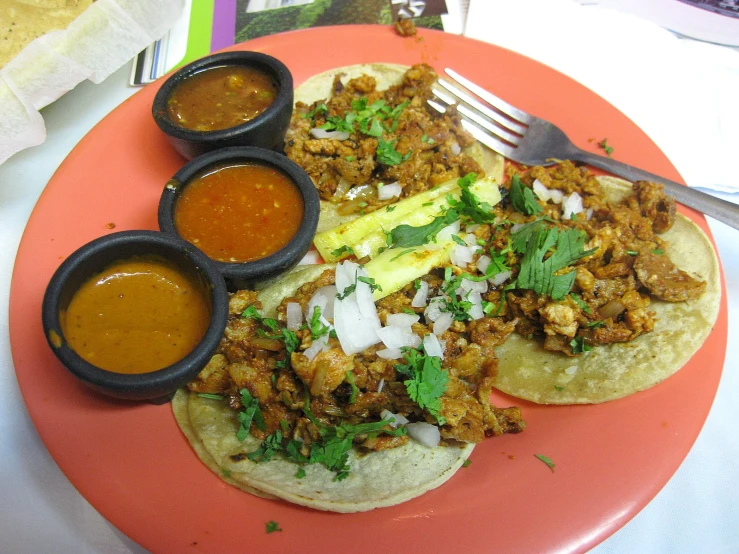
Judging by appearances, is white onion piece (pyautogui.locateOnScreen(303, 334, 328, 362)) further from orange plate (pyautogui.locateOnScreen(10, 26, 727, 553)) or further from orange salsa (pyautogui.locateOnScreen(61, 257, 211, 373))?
orange plate (pyautogui.locateOnScreen(10, 26, 727, 553))

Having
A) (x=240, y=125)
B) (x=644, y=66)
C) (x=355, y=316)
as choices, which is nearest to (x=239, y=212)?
(x=240, y=125)

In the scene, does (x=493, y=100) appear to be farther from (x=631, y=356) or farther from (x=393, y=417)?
(x=393, y=417)

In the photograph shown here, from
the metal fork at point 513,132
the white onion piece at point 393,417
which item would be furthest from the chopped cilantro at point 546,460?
the metal fork at point 513,132

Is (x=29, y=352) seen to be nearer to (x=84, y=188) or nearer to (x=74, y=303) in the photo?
(x=74, y=303)

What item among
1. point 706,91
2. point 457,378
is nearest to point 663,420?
point 457,378

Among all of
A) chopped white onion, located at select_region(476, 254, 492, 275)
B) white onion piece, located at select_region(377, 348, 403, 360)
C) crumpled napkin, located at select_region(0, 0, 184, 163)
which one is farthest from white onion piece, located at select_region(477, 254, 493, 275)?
crumpled napkin, located at select_region(0, 0, 184, 163)

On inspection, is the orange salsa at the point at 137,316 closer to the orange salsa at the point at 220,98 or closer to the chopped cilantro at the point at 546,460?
the orange salsa at the point at 220,98
